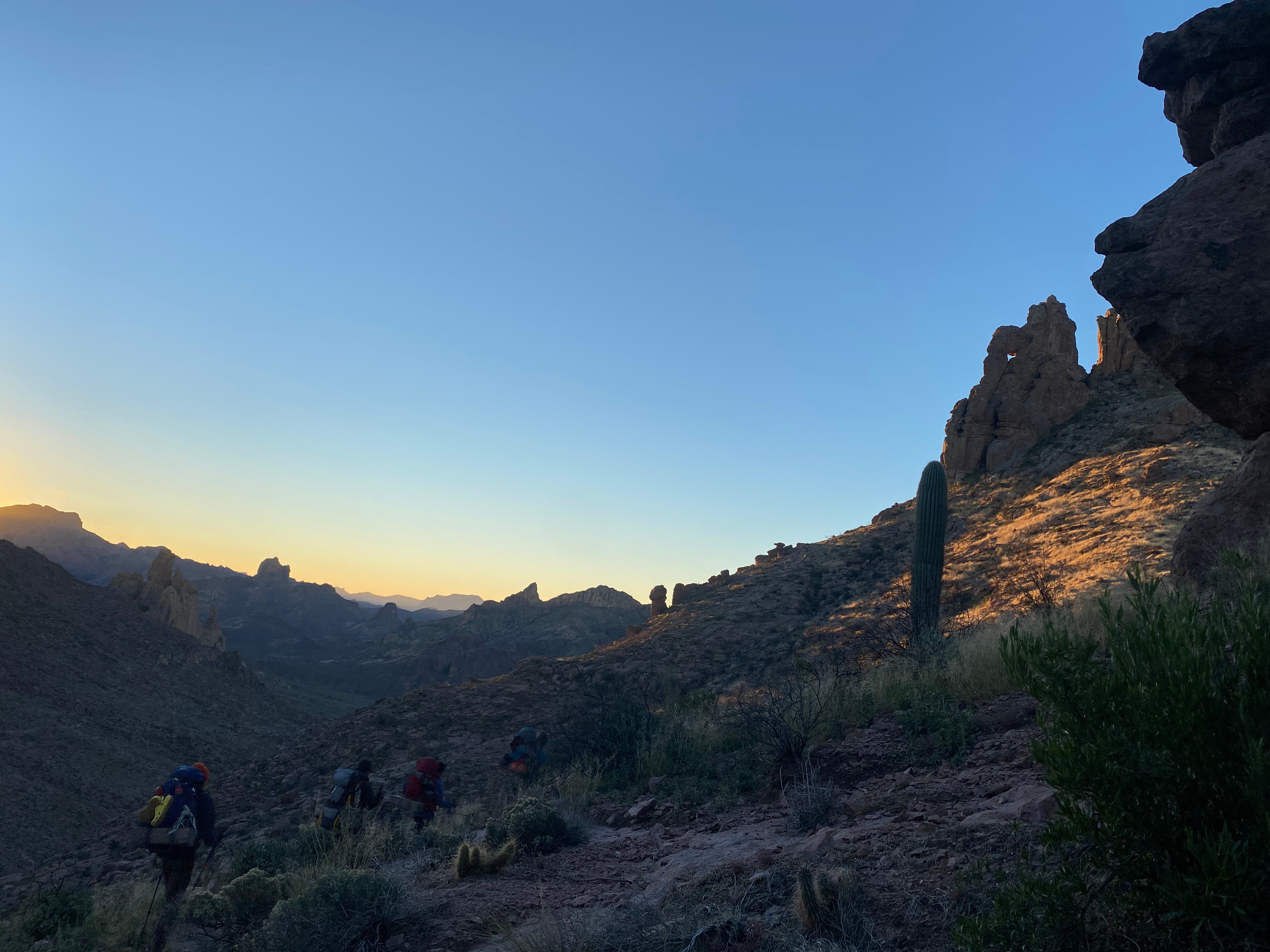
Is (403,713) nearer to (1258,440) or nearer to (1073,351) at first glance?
(1258,440)

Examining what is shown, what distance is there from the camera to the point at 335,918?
536 centimetres

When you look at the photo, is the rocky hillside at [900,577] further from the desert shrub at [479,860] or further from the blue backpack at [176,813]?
the desert shrub at [479,860]

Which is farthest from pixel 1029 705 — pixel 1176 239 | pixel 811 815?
pixel 1176 239

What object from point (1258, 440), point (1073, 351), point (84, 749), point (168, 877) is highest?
point (1073, 351)

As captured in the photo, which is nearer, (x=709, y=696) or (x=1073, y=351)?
(x=709, y=696)

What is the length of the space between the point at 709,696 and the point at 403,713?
11592 millimetres

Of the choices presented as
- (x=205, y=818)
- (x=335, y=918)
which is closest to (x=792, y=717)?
(x=335, y=918)

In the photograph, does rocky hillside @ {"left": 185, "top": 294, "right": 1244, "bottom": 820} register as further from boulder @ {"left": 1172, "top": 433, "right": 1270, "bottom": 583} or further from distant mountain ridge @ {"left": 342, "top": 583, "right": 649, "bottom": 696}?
distant mountain ridge @ {"left": 342, "top": 583, "right": 649, "bottom": 696}

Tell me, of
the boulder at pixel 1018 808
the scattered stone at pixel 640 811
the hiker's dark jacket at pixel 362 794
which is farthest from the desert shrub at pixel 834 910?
the hiker's dark jacket at pixel 362 794

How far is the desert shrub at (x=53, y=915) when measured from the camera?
25.9ft

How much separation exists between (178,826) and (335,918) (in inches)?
151

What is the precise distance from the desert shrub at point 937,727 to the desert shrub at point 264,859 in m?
7.24

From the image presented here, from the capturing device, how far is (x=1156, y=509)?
18141 millimetres

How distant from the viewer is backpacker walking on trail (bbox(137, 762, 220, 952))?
7.94 m
